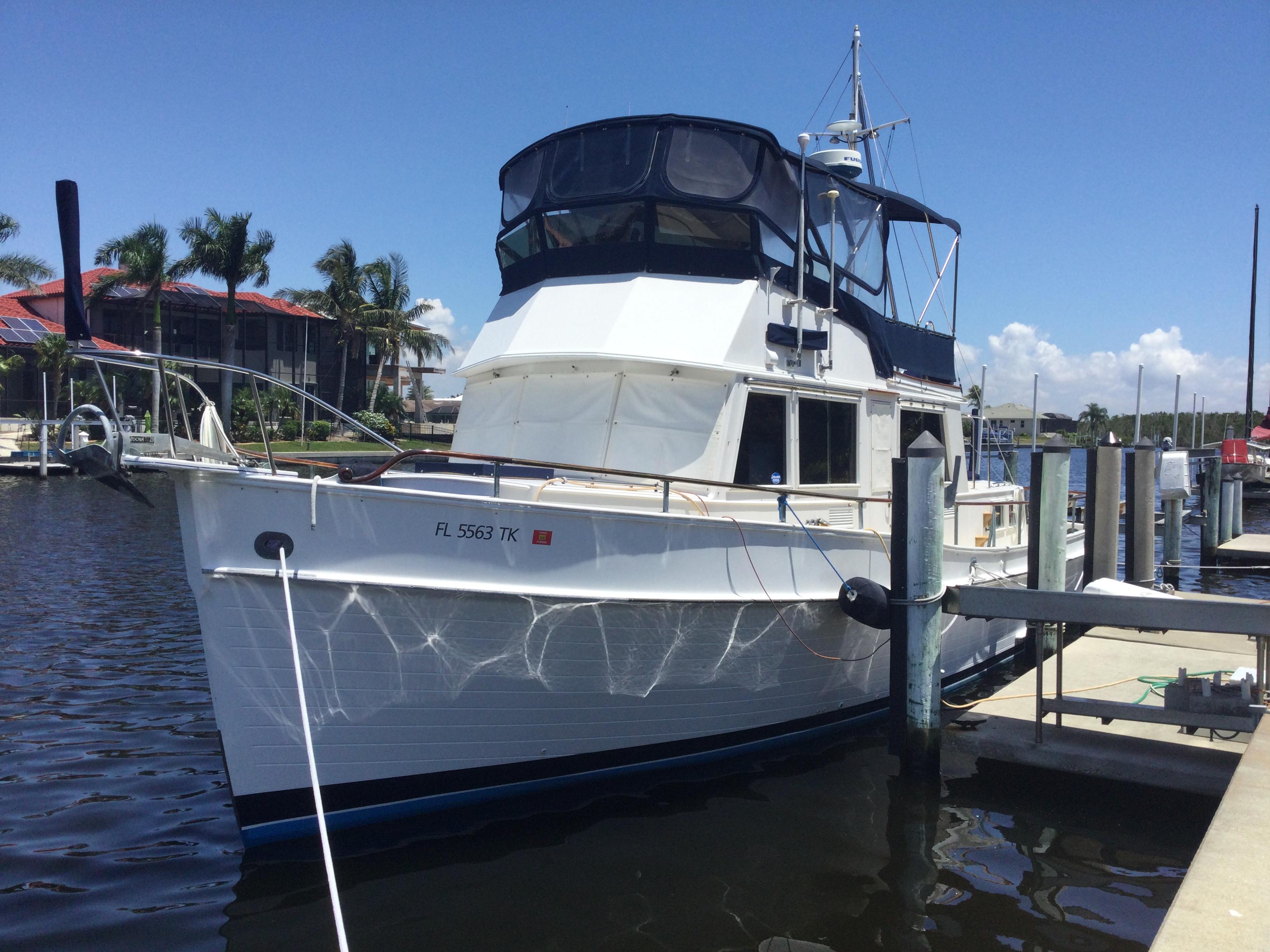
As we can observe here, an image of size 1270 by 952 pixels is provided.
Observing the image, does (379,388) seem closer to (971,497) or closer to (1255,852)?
(971,497)

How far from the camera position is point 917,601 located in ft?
21.8

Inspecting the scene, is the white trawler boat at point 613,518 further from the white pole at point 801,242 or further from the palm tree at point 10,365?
the palm tree at point 10,365

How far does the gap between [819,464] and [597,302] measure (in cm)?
235

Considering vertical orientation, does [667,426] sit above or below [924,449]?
above

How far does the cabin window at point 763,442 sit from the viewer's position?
7.30 m

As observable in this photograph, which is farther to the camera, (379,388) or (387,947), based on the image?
(379,388)

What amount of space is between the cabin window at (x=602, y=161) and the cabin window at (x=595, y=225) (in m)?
0.14

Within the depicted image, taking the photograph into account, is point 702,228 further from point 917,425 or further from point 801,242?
point 917,425

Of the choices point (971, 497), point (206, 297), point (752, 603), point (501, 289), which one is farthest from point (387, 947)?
point (206, 297)

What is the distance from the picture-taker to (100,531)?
19266 millimetres

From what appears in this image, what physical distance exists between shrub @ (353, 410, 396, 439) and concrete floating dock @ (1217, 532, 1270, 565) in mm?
27737

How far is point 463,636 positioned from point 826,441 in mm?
3850

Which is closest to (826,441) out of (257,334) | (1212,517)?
(1212,517)

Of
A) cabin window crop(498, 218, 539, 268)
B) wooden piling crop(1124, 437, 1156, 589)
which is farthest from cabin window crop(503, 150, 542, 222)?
wooden piling crop(1124, 437, 1156, 589)
